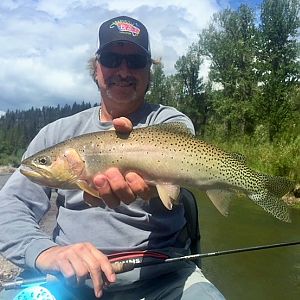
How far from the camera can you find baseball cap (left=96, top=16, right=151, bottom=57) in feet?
10.8

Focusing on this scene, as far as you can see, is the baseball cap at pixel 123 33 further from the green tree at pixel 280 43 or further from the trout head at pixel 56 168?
the green tree at pixel 280 43

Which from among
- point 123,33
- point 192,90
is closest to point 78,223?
point 123,33

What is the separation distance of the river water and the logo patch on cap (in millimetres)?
4918

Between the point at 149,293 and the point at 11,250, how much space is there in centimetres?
87

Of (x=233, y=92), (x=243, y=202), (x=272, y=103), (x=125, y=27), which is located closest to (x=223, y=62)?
(x=233, y=92)

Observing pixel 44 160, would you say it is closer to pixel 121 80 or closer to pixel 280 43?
pixel 121 80

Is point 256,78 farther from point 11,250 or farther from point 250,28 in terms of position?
point 11,250

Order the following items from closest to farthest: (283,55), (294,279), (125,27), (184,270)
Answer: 1. (184,270)
2. (125,27)
3. (294,279)
4. (283,55)

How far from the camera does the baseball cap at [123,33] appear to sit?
10.8 feet

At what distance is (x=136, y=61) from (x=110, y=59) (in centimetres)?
18

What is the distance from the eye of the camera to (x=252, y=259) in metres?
8.96

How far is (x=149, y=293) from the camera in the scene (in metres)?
3.04

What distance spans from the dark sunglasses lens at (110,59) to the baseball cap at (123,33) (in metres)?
0.05

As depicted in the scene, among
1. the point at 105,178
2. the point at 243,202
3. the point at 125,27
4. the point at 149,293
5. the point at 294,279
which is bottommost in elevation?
the point at 243,202
